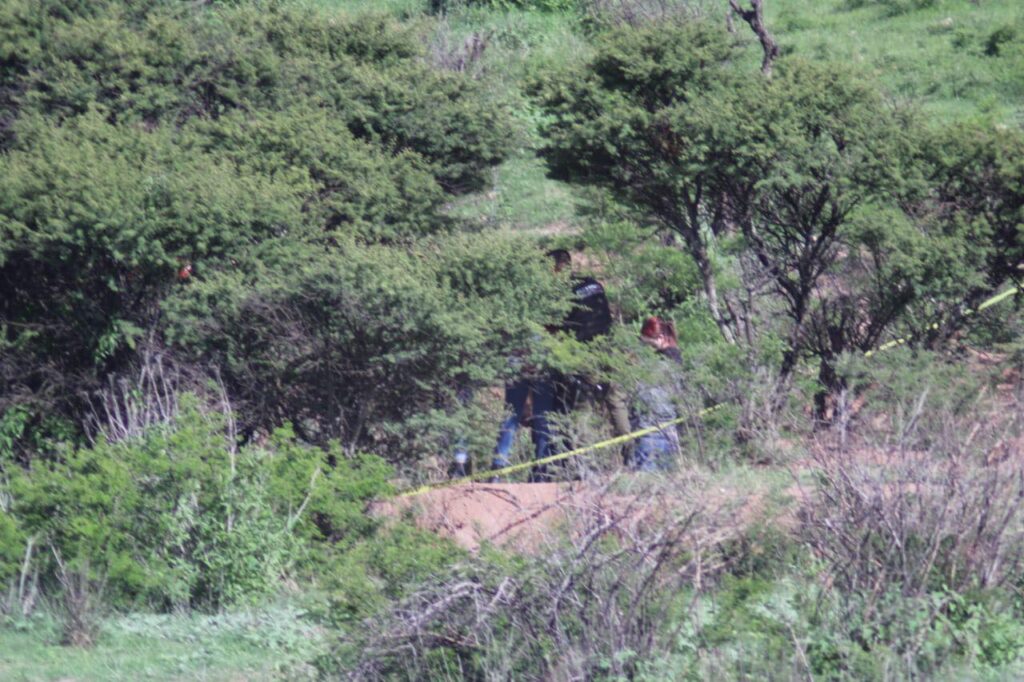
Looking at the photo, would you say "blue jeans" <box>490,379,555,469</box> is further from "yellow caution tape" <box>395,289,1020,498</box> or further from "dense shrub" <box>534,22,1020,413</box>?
"dense shrub" <box>534,22,1020,413</box>

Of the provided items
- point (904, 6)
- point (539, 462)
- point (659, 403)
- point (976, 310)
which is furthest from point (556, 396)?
point (904, 6)

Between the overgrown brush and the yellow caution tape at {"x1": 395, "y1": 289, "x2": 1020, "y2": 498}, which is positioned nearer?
the overgrown brush

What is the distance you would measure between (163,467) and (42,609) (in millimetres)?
947

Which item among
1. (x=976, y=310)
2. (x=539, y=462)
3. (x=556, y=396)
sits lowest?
(x=556, y=396)

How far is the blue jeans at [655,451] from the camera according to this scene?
7.58 metres

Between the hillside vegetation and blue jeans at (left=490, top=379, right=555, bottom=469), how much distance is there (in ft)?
0.62

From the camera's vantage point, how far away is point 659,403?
31.0 feet

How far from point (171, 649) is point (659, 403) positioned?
4478 millimetres

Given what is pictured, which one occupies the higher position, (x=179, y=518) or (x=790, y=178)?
(x=790, y=178)

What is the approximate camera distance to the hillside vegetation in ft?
17.0

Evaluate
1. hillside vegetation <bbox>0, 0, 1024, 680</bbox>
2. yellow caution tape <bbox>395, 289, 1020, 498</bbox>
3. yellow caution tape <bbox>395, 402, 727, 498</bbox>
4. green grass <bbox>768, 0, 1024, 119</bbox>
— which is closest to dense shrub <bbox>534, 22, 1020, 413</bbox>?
hillside vegetation <bbox>0, 0, 1024, 680</bbox>

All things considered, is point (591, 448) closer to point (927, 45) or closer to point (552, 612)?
point (552, 612)

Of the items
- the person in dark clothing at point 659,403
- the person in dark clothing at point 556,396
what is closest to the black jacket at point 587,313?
the person in dark clothing at point 556,396

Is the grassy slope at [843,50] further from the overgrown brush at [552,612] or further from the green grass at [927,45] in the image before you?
the overgrown brush at [552,612]
